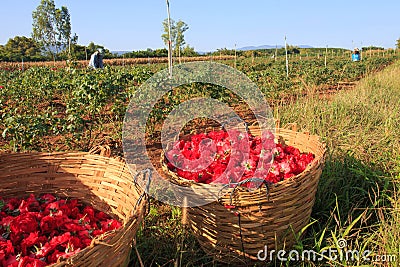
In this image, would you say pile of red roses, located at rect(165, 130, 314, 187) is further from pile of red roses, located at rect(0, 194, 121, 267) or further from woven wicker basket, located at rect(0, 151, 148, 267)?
pile of red roses, located at rect(0, 194, 121, 267)

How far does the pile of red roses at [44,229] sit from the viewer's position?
4.29 ft

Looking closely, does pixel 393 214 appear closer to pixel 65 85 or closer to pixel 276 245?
pixel 276 245

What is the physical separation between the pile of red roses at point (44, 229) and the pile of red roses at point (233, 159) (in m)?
0.52

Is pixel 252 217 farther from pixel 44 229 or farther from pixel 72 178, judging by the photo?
pixel 72 178

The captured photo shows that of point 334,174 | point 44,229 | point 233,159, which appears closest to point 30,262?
point 44,229

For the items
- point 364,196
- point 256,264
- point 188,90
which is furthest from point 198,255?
point 188,90

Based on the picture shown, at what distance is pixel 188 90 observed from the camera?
6121 mm

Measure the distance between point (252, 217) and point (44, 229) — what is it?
935 millimetres

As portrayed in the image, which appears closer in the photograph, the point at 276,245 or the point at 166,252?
the point at 276,245

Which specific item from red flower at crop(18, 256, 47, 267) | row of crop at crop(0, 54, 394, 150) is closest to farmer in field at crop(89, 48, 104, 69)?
row of crop at crop(0, 54, 394, 150)

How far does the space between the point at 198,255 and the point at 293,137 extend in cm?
110

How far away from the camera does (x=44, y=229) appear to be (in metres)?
1.55

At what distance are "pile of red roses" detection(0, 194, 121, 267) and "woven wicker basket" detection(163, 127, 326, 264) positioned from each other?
463mm

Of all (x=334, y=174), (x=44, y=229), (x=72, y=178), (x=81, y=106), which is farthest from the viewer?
(x=81, y=106)
